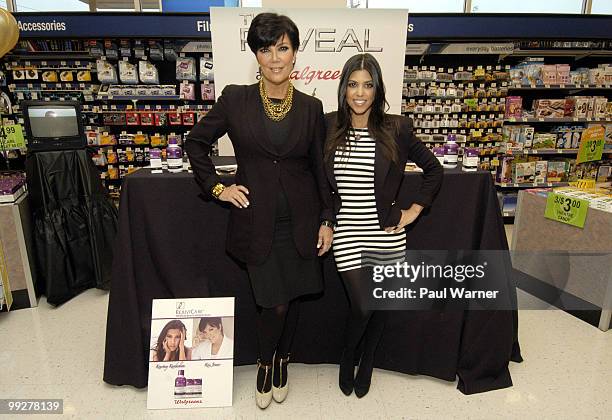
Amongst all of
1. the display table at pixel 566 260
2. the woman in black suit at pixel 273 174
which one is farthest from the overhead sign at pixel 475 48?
the woman in black suit at pixel 273 174

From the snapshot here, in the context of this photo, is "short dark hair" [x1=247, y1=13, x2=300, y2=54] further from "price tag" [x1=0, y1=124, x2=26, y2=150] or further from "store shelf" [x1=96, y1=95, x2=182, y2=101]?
"store shelf" [x1=96, y1=95, x2=182, y2=101]

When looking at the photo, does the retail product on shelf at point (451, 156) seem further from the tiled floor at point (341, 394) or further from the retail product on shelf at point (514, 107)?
the retail product on shelf at point (514, 107)

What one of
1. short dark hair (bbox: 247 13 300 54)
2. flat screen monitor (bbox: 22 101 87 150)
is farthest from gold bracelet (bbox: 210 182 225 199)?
flat screen monitor (bbox: 22 101 87 150)

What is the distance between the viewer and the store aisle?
2078 millimetres

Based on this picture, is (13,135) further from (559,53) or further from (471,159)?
(559,53)

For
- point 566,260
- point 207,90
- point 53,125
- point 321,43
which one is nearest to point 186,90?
point 207,90

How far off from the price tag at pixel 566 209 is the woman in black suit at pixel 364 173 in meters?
1.71

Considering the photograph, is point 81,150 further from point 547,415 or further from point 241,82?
point 547,415

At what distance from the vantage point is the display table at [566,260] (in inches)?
112

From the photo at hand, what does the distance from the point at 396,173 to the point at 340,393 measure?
125 centimetres

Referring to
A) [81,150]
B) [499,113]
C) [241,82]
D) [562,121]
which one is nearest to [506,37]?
[499,113]

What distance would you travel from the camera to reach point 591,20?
16.1 ft

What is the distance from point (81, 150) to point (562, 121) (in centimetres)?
573

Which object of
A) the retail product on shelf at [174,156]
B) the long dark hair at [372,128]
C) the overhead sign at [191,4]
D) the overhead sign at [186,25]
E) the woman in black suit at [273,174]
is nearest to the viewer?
the woman in black suit at [273,174]
